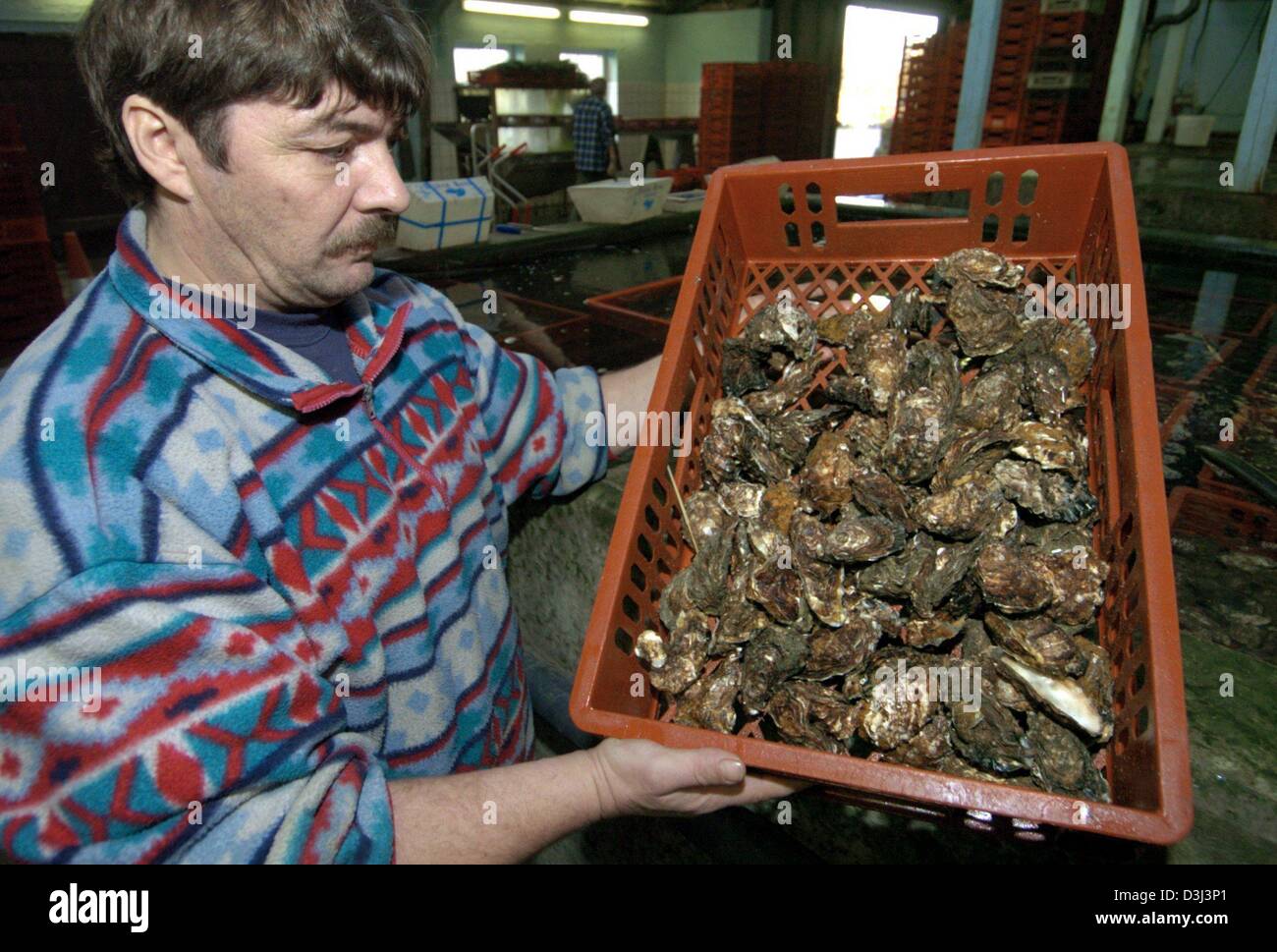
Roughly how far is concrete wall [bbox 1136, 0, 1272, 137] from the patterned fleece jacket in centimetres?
1718

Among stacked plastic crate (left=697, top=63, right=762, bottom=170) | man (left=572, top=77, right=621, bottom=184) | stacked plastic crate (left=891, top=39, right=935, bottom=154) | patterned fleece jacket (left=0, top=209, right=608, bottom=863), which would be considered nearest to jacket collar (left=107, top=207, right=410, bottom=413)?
patterned fleece jacket (left=0, top=209, right=608, bottom=863)

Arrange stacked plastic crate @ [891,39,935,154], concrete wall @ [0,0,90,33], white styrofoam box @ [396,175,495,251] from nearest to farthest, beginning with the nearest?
white styrofoam box @ [396,175,495,251]
concrete wall @ [0,0,90,33]
stacked plastic crate @ [891,39,935,154]

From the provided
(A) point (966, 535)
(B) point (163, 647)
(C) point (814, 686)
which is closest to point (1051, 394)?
(A) point (966, 535)

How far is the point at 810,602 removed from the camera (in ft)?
4.41

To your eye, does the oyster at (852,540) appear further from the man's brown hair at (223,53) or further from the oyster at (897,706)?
the man's brown hair at (223,53)

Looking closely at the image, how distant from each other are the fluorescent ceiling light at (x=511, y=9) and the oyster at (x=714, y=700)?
57.8 feet

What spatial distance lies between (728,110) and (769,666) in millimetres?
9909

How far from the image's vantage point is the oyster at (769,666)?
129 centimetres

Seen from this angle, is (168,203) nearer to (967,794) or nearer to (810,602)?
(810,602)

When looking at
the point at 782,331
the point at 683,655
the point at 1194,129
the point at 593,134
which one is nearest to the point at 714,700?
the point at 683,655

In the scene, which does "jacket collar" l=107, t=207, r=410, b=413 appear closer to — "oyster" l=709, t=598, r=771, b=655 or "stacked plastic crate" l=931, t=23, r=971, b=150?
"oyster" l=709, t=598, r=771, b=655

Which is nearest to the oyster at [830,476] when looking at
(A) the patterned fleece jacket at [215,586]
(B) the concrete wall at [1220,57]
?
(A) the patterned fleece jacket at [215,586]

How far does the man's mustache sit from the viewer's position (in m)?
1.23

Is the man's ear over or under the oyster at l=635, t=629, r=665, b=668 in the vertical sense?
over
